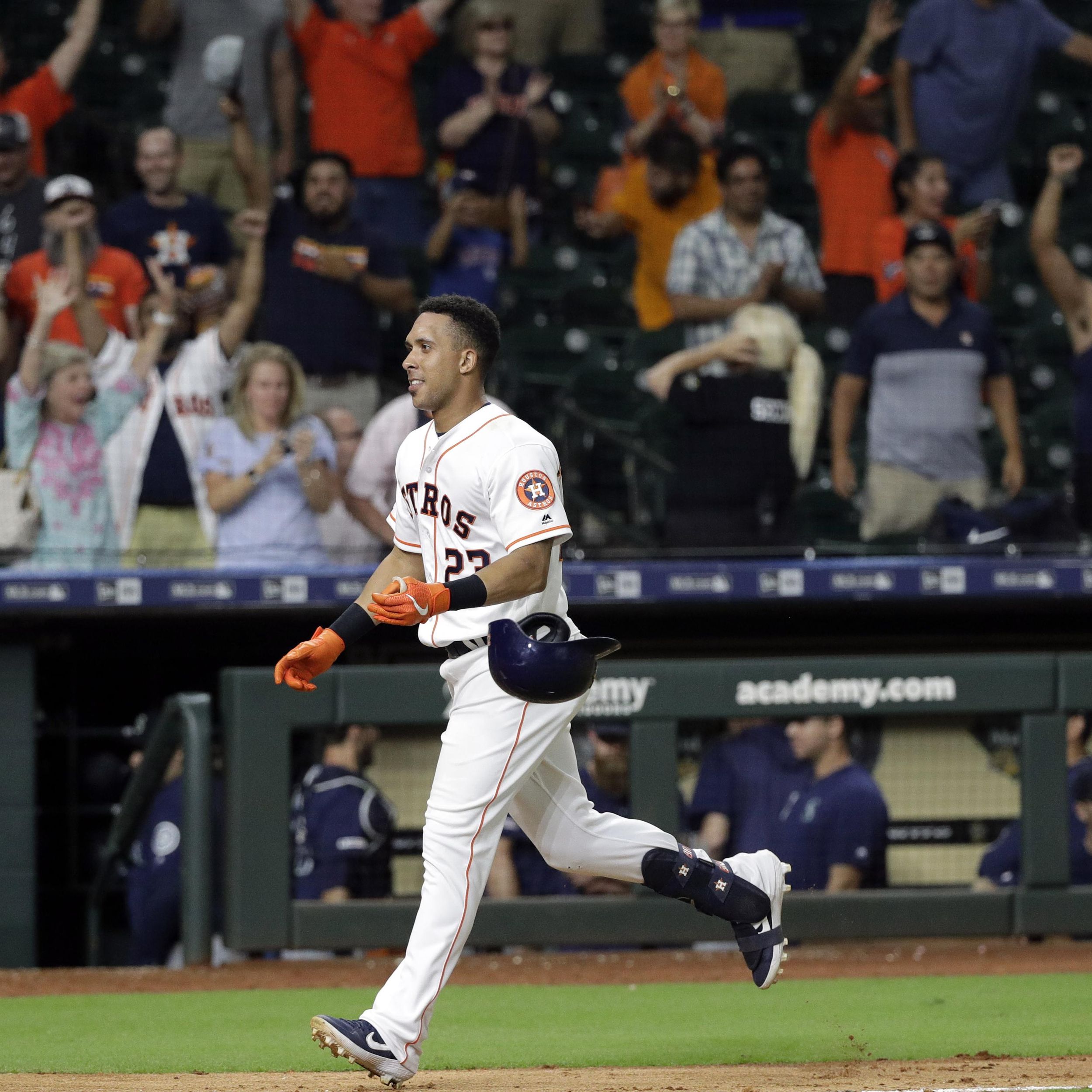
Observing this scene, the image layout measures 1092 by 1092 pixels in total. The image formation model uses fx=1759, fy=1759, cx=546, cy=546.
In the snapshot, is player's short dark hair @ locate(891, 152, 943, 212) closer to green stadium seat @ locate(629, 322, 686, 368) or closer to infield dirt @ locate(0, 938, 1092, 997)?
green stadium seat @ locate(629, 322, 686, 368)

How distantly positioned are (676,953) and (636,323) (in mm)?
3401

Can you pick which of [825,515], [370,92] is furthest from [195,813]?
[370,92]

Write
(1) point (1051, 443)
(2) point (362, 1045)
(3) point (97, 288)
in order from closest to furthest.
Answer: (2) point (362, 1045) < (3) point (97, 288) < (1) point (1051, 443)

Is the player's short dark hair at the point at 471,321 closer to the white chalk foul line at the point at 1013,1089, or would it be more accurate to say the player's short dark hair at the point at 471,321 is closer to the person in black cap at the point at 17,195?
the white chalk foul line at the point at 1013,1089

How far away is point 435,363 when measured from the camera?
3.78m

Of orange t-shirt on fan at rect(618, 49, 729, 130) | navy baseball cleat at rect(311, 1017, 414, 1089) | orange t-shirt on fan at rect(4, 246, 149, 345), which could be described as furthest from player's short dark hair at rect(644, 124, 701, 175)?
navy baseball cleat at rect(311, 1017, 414, 1089)

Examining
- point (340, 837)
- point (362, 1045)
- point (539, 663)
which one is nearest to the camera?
point (362, 1045)

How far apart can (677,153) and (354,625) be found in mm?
5572

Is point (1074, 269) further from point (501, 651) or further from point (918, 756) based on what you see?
point (501, 651)

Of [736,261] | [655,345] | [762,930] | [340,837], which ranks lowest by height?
[340,837]

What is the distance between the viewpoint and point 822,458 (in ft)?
26.6

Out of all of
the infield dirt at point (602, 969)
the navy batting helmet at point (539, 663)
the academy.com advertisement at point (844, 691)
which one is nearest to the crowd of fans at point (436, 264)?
the academy.com advertisement at point (844, 691)

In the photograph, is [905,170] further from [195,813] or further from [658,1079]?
[658,1079]

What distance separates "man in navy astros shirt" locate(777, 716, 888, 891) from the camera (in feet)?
22.3
